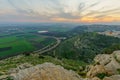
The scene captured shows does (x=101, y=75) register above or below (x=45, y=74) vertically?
below

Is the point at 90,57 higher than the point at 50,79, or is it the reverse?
the point at 50,79

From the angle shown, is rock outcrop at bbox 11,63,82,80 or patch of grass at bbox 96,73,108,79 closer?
rock outcrop at bbox 11,63,82,80

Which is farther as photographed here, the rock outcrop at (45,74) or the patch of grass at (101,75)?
the patch of grass at (101,75)

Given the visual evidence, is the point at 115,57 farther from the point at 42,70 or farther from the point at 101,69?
the point at 42,70

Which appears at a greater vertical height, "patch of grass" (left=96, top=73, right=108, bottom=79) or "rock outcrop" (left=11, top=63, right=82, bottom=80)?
"rock outcrop" (left=11, top=63, right=82, bottom=80)

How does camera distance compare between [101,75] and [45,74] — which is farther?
[101,75]

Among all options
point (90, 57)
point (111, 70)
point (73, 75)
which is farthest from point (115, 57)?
point (90, 57)

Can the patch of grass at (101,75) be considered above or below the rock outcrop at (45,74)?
below

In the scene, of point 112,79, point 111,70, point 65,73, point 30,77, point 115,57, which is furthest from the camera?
point 115,57
